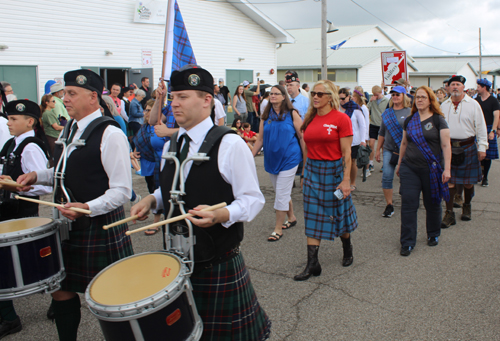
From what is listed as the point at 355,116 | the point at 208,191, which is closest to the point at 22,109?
the point at 208,191

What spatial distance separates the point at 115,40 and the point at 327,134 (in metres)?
13.0

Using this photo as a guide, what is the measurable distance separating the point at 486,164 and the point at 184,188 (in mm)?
7567

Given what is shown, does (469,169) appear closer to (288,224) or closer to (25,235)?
(288,224)

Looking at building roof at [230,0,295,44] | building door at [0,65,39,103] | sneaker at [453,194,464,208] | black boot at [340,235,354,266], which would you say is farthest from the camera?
building roof at [230,0,295,44]

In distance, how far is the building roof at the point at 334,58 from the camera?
35.7 meters

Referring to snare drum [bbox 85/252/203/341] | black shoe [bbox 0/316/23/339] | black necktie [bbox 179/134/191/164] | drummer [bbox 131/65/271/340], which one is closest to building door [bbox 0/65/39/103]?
black shoe [bbox 0/316/23/339]

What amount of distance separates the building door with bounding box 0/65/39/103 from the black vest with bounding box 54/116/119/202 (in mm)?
11932

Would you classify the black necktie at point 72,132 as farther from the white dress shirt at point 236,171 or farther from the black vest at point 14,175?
the white dress shirt at point 236,171

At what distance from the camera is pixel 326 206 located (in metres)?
4.43

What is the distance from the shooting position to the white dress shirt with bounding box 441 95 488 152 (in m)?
6.19

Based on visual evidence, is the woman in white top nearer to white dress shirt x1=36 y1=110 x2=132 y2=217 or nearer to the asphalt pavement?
the asphalt pavement

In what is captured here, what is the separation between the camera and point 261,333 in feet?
8.16

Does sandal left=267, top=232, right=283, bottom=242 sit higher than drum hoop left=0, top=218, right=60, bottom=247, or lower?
lower

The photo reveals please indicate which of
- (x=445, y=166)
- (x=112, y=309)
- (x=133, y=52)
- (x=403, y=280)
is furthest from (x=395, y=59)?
(x=112, y=309)
